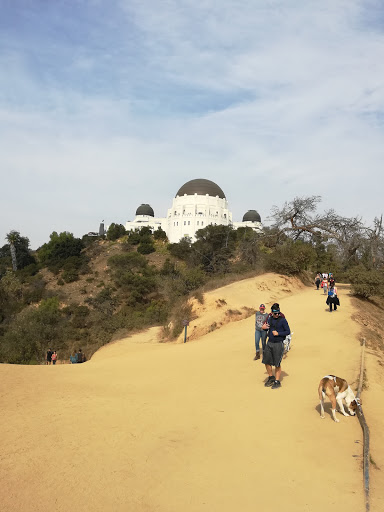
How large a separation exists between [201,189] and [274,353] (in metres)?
65.4

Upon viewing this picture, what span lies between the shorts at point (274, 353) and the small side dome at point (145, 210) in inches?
3037

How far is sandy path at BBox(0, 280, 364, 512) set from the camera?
390 cm

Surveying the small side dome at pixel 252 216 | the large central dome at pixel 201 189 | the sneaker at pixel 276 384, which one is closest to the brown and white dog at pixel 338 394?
the sneaker at pixel 276 384

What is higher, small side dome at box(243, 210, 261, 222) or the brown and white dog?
small side dome at box(243, 210, 261, 222)

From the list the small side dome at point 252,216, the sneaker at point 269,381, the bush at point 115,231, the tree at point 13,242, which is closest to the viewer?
the sneaker at point 269,381

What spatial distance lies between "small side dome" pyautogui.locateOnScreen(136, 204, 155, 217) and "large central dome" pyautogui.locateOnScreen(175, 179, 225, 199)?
39.2ft

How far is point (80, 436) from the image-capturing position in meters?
5.24

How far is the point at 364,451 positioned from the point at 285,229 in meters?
25.4

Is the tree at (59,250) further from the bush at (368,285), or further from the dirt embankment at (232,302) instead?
the bush at (368,285)

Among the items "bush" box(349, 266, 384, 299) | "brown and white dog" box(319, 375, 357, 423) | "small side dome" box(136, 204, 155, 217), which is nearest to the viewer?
"brown and white dog" box(319, 375, 357, 423)

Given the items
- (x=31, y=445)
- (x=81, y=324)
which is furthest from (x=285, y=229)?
(x=31, y=445)

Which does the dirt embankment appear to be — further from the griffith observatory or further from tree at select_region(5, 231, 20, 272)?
tree at select_region(5, 231, 20, 272)

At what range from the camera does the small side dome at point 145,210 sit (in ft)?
272

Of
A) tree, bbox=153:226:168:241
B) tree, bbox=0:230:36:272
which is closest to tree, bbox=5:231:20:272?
tree, bbox=0:230:36:272
